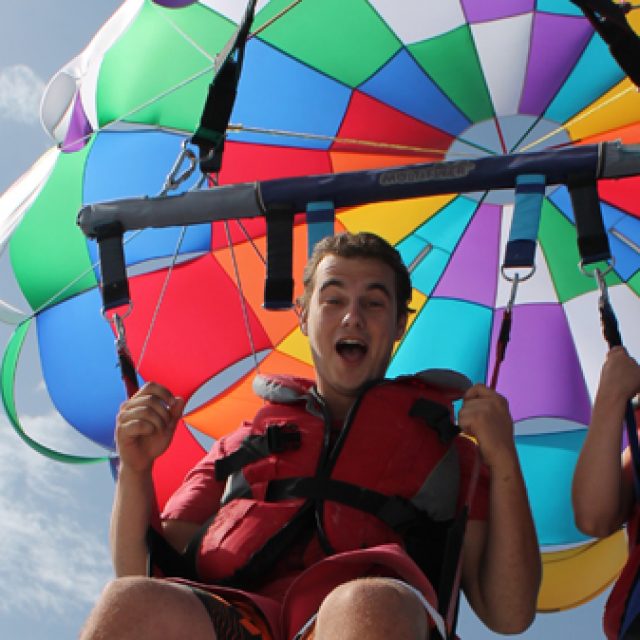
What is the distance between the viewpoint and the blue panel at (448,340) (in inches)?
183

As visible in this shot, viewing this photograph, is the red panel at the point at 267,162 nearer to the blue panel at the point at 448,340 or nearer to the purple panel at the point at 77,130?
the purple panel at the point at 77,130

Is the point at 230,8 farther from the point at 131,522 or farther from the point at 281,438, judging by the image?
the point at 131,522

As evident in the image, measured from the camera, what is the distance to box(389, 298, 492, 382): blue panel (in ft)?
15.2

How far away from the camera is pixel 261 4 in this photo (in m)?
4.37

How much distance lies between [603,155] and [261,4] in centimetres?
241

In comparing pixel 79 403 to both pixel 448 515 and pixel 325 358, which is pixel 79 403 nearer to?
pixel 325 358

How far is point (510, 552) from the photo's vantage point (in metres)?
2.06

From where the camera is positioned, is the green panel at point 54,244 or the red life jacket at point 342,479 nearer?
the red life jacket at point 342,479

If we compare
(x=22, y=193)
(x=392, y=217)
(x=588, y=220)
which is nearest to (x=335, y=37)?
(x=392, y=217)

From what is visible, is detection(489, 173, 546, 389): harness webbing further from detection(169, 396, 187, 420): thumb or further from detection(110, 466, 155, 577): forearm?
detection(110, 466, 155, 577): forearm

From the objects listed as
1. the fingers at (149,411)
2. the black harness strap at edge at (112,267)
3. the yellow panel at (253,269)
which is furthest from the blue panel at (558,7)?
the fingers at (149,411)

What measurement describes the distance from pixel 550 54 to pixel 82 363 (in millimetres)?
2528

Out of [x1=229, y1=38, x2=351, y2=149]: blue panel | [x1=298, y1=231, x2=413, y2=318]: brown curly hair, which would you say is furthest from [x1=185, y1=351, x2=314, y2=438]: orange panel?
[x1=298, y1=231, x2=413, y2=318]: brown curly hair

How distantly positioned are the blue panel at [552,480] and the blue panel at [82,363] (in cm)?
190
